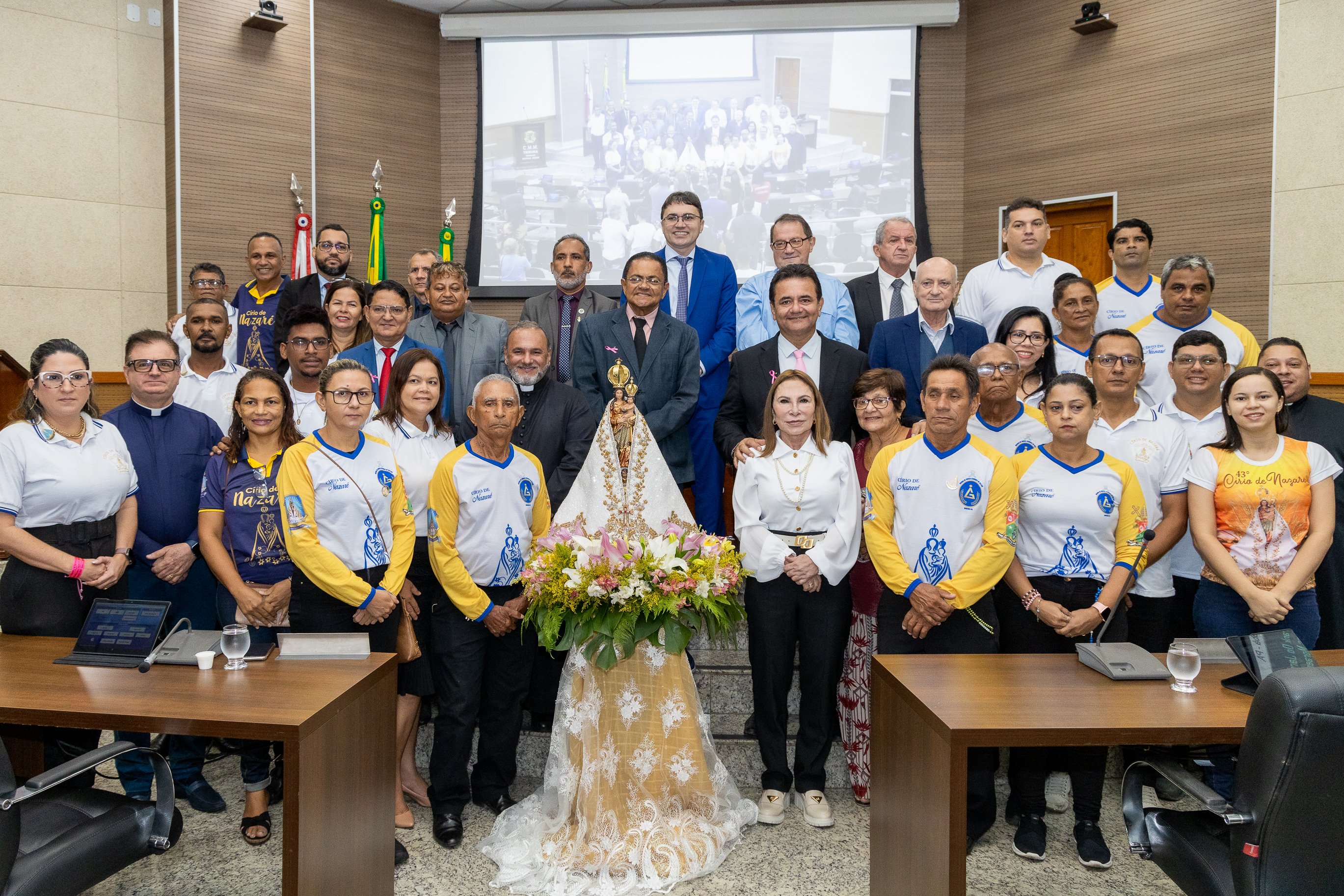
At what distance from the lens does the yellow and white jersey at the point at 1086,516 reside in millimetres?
3191

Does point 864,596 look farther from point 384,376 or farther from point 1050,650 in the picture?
point 384,376

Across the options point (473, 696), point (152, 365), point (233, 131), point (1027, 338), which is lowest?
point (473, 696)

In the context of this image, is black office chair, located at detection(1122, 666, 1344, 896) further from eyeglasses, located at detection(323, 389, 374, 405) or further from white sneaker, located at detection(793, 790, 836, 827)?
eyeglasses, located at detection(323, 389, 374, 405)

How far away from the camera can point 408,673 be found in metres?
3.50

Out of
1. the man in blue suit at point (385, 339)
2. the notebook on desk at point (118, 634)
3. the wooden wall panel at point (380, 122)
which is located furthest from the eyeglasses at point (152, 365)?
the wooden wall panel at point (380, 122)

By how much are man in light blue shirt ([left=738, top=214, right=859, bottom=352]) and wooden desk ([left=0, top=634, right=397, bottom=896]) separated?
8.12ft

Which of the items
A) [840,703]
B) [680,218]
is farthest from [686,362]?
[840,703]

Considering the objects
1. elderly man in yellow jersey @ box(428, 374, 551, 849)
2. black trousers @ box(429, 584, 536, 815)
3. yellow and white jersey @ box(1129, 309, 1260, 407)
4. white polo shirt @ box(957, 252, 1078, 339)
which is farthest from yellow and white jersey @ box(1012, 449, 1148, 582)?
black trousers @ box(429, 584, 536, 815)

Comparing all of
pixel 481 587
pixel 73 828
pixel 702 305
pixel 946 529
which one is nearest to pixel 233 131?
pixel 702 305

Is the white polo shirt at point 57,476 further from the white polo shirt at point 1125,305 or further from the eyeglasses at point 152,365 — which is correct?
the white polo shirt at point 1125,305

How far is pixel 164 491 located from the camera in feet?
11.4

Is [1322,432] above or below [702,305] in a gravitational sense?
below

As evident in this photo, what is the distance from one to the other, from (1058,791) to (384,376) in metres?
3.35

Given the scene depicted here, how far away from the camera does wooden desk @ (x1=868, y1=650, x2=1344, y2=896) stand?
2213 mm
